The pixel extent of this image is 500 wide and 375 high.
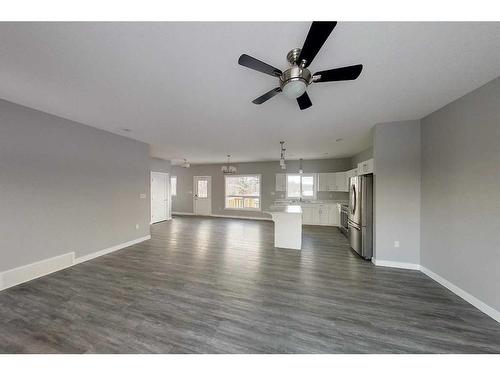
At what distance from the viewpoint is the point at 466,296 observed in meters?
2.31

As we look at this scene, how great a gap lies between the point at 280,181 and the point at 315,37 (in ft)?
22.6

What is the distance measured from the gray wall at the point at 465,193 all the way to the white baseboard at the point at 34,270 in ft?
20.1

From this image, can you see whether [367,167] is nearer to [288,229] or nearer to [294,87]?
[288,229]

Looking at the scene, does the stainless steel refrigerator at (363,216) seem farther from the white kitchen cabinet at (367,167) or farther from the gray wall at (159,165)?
the gray wall at (159,165)

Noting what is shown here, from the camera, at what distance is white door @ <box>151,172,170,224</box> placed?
7250 mm

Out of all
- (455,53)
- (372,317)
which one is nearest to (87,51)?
(455,53)

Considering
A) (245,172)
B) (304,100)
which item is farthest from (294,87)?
(245,172)

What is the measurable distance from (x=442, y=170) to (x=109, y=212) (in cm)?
628

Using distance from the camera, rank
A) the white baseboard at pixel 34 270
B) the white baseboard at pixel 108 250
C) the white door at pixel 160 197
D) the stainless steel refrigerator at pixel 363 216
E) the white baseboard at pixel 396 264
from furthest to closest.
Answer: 1. the white door at pixel 160 197
2. the stainless steel refrigerator at pixel 363 216
3. the white baseboard at pixel 108 250
4. the white baseboard at pixel 396 264
5. the white baseboard at pixel 34 270

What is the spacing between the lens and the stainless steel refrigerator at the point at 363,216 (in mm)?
3623

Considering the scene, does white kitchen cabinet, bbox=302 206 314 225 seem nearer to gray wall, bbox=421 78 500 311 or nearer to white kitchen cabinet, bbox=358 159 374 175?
white kitchen cabinet, bbox=358 159 374 175

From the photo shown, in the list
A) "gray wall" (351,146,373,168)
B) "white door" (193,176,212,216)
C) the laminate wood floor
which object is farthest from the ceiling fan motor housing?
"white door" (193,176,212,216)

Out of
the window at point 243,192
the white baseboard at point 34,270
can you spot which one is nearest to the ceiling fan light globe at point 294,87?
the white baseboard at point 34,270
